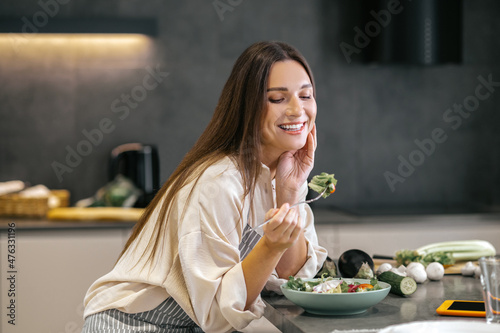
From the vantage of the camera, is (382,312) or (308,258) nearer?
(382,312)

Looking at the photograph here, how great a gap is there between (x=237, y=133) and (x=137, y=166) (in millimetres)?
1920

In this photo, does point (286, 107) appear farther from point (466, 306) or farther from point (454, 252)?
point (454, 252)

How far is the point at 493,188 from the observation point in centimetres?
375

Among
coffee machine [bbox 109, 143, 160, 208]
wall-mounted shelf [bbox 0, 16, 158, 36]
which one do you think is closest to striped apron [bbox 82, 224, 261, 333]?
coffee machine [bbox 109, 143, 160, 208]

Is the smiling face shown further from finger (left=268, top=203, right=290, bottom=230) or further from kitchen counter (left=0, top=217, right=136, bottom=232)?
kitchen counter (left=0, top=217, right=136, bottom=232)

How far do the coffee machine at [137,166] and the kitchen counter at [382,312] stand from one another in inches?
77.4

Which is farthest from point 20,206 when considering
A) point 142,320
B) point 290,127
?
point 290,127

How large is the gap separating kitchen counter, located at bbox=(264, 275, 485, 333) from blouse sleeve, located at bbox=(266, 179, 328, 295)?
0.12ft

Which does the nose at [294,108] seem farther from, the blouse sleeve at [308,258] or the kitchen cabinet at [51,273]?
the kitchen cabinet at [51,273]

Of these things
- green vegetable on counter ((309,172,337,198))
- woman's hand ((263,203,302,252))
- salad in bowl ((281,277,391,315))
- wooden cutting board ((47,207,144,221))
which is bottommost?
wooden cutting board ((47,207,144,221))

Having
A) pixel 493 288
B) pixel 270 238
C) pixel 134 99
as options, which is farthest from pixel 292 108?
pixel 134 99

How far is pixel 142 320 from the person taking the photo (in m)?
1.45

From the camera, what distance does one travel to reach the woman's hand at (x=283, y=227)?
127 cm

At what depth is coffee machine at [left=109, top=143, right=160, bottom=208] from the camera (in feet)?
11.1
